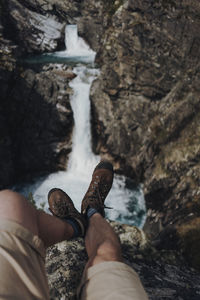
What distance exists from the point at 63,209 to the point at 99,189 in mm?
912

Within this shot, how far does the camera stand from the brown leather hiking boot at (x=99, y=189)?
342 centimetres

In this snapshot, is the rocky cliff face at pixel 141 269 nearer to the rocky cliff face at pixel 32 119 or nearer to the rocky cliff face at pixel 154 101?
the rocky cliff face at pixel 154 101

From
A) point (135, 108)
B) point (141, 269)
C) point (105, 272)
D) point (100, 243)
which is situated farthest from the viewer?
point (135, 108)

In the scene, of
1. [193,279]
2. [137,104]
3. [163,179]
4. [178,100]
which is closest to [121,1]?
[137,104]

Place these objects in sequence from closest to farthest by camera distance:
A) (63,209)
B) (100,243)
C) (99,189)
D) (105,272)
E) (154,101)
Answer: (105,272), (100,243), (63,209), (99,189), (154,101)

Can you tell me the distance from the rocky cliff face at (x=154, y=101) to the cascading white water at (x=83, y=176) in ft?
1.79

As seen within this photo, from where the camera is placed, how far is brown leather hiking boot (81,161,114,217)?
342 cm

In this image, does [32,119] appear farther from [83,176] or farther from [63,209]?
[63,209]

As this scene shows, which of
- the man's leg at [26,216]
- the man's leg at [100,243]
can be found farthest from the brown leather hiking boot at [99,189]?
the man's leg at [26,216]

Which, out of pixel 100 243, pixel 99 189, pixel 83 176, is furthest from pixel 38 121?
pixel 100 243

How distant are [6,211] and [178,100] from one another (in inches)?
305

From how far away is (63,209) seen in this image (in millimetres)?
3268

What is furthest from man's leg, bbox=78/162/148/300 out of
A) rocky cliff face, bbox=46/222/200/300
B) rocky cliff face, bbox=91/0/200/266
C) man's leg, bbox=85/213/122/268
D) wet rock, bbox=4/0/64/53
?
wet rock, bbox=4/0/64/53

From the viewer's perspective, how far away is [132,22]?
9109 millimetres
